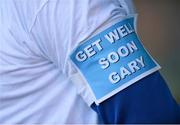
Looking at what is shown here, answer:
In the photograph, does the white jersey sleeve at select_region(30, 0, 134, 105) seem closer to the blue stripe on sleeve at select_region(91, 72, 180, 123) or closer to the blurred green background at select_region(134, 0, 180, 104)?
the blue stripe on sleeve at select_region(91, 72, 180, 123)

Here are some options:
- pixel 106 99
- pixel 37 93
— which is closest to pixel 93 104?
pixel 106 99

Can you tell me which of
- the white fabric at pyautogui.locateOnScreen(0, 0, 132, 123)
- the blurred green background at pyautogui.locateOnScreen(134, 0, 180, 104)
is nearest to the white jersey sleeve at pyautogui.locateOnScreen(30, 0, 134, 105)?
the white fabric at pyautogui.locateOnScreen(0, 0, 132, 123)

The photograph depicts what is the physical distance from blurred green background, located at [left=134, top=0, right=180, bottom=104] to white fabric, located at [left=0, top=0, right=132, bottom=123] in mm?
1210

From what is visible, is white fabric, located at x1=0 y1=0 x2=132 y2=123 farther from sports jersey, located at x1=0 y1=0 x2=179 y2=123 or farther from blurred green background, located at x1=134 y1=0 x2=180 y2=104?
blurred green background, located at x1=134 y1=0 x2=180 y2=104

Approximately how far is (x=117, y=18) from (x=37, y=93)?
24 centimetres

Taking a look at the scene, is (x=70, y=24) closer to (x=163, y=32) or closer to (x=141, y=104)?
(x=141, y=104)

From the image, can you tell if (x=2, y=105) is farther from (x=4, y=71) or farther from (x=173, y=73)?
(x=173, y=73)

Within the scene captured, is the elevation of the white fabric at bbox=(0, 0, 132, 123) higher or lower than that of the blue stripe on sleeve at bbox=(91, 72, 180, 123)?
higher

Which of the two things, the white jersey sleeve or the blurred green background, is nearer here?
the white jersey sleeve

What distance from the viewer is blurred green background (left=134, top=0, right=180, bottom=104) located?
6.32 ft

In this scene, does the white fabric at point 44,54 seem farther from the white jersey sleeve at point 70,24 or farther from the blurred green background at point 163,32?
the blurred green background at point 163,32

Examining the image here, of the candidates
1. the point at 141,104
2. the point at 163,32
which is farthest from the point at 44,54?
the point at 163,32

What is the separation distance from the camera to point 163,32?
1.99 metres

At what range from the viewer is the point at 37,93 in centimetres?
76
